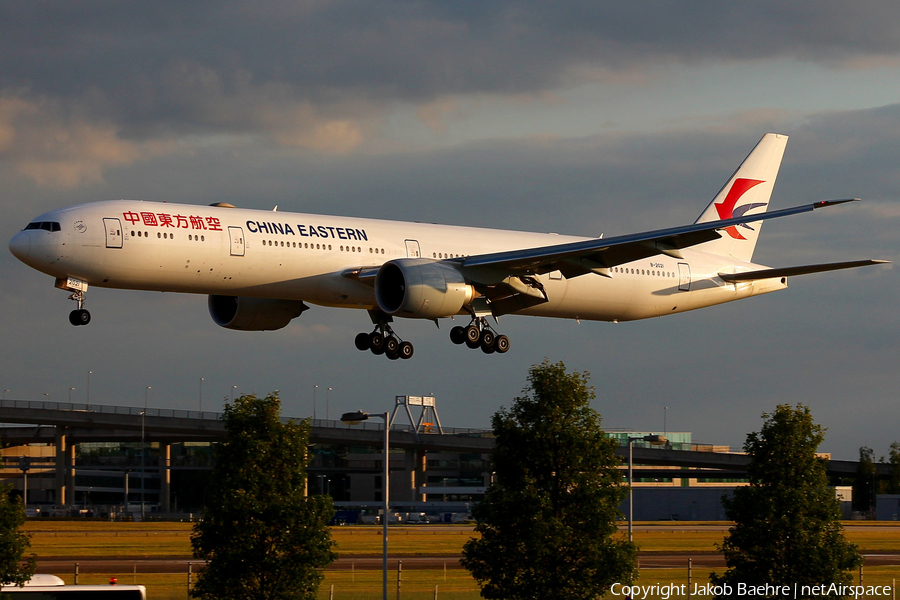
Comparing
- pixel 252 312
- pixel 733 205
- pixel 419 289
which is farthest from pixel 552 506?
pixel 733 205

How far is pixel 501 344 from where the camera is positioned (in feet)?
157

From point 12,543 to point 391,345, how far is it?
2019 cm

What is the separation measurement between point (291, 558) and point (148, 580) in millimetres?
15197

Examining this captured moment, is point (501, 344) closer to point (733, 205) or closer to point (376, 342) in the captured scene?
point (376, 342)

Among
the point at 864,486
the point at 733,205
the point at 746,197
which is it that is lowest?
the point at 864,486

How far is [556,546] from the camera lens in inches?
1239

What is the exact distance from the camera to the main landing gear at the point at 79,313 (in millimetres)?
39219

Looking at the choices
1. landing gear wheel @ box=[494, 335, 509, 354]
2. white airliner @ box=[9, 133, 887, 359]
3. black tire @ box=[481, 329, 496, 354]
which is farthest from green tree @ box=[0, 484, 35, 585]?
landing gear wheel @ box=[494, 335, 509, 354]

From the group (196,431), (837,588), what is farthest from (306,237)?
(196,431)

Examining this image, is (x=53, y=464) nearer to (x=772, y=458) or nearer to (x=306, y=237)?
(x=306, y=237)

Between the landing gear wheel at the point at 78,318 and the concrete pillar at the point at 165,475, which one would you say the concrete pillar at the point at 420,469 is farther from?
the landing gear wheel at the point at 78,318

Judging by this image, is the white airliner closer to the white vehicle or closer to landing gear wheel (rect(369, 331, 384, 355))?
landing gear wheel (rect(369, 331, 384, 355))

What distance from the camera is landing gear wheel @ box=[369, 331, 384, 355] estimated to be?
159 feet

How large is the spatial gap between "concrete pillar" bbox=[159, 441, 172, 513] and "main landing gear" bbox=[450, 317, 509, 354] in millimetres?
96597
